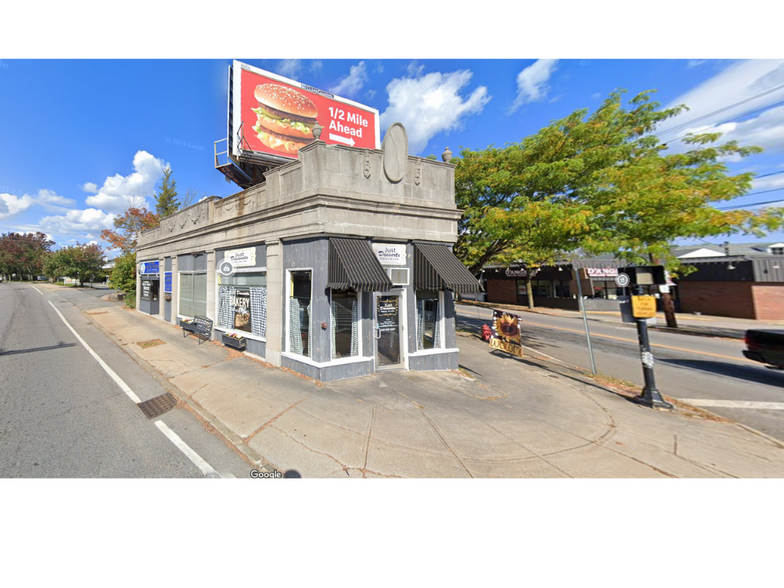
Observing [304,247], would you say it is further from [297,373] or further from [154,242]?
[154,242]

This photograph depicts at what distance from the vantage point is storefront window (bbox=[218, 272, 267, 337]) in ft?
28.1

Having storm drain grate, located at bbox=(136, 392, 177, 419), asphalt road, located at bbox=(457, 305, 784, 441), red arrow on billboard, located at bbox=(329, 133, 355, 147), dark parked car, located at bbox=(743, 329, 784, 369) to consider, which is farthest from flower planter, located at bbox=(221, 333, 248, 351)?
dark parked car, located at bbox=(743, 329, 784, 369)

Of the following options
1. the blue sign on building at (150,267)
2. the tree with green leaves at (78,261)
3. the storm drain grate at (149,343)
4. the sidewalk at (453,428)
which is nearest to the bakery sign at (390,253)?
the sidewalk at (453,428)

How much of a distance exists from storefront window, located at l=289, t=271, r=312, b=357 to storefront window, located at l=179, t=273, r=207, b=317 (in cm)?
594

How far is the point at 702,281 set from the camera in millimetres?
21328

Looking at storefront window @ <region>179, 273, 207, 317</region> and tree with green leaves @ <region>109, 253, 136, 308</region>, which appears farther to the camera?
tree with green leaves @ <region>109, 253, 136, 308</region>

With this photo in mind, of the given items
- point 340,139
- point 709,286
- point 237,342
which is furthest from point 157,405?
point 709,286

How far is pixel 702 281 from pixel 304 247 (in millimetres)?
30449

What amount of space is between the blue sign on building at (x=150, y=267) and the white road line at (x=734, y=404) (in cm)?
2288

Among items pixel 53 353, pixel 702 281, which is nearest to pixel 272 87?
pixel 53 353

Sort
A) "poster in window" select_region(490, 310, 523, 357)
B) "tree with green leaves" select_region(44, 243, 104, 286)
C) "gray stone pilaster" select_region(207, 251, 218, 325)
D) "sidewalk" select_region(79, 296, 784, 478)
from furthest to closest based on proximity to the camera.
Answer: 1. "tree with green leaves" select_region(44, 243, 104, 286)
2. "gray stone pilaster" select_region(207, 251, 218, 325)
3. "poster in window" select_region(490, 310, 523, 357)
4. "sidewalk" select_region(79, 296, 784, 478)

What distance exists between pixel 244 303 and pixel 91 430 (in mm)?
5187

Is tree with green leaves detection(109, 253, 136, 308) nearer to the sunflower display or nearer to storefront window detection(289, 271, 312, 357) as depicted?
storefront window detection(289, 271, 312, 357)

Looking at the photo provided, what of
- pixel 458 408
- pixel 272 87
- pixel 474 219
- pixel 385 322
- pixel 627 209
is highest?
pixel 272 87
